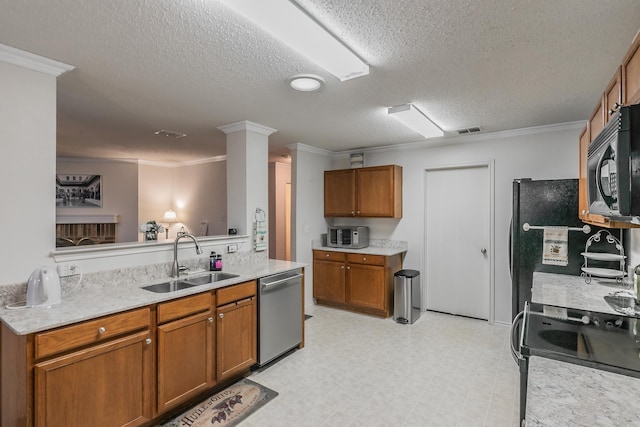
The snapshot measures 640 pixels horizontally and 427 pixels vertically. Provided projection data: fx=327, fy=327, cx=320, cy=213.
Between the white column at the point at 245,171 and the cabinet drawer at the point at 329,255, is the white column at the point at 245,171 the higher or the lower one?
the higher one

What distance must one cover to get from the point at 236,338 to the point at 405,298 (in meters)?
2.28

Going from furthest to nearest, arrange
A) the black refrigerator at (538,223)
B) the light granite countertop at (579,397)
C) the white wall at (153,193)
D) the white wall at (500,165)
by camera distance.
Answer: the white wall at (153,193), the white wall at (500,165), the black refrigerator at (538,223), the light granite countertop at (579,397)

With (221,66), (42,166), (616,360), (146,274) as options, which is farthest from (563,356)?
(42,166)

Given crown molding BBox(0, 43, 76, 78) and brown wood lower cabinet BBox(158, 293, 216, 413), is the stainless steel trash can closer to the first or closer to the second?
brown wood lower cabinet BBox(158, 293, 216, 413)

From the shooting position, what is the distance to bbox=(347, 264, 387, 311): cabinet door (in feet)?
14.0

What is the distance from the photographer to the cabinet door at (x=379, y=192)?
14.8ft

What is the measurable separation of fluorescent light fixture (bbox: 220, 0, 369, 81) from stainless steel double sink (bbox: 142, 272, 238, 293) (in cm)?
186

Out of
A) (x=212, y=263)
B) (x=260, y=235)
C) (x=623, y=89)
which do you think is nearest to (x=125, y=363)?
(x=212, y=263)

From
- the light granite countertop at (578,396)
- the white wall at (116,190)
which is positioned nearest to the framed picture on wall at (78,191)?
the white wall at (116,190)

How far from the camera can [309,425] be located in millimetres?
2154

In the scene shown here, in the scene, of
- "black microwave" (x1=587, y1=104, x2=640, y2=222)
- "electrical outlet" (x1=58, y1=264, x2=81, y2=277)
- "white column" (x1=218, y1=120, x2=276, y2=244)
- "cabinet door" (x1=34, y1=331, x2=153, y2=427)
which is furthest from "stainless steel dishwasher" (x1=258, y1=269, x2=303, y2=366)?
"black microwave" (x1=587, y1=104, x2=640, y2=222)

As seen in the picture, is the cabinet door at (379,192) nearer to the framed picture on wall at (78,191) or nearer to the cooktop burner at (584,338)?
the cooktop burner at (584,338)

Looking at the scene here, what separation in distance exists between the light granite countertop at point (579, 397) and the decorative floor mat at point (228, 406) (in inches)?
74.1

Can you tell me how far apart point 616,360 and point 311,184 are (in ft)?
13.2
